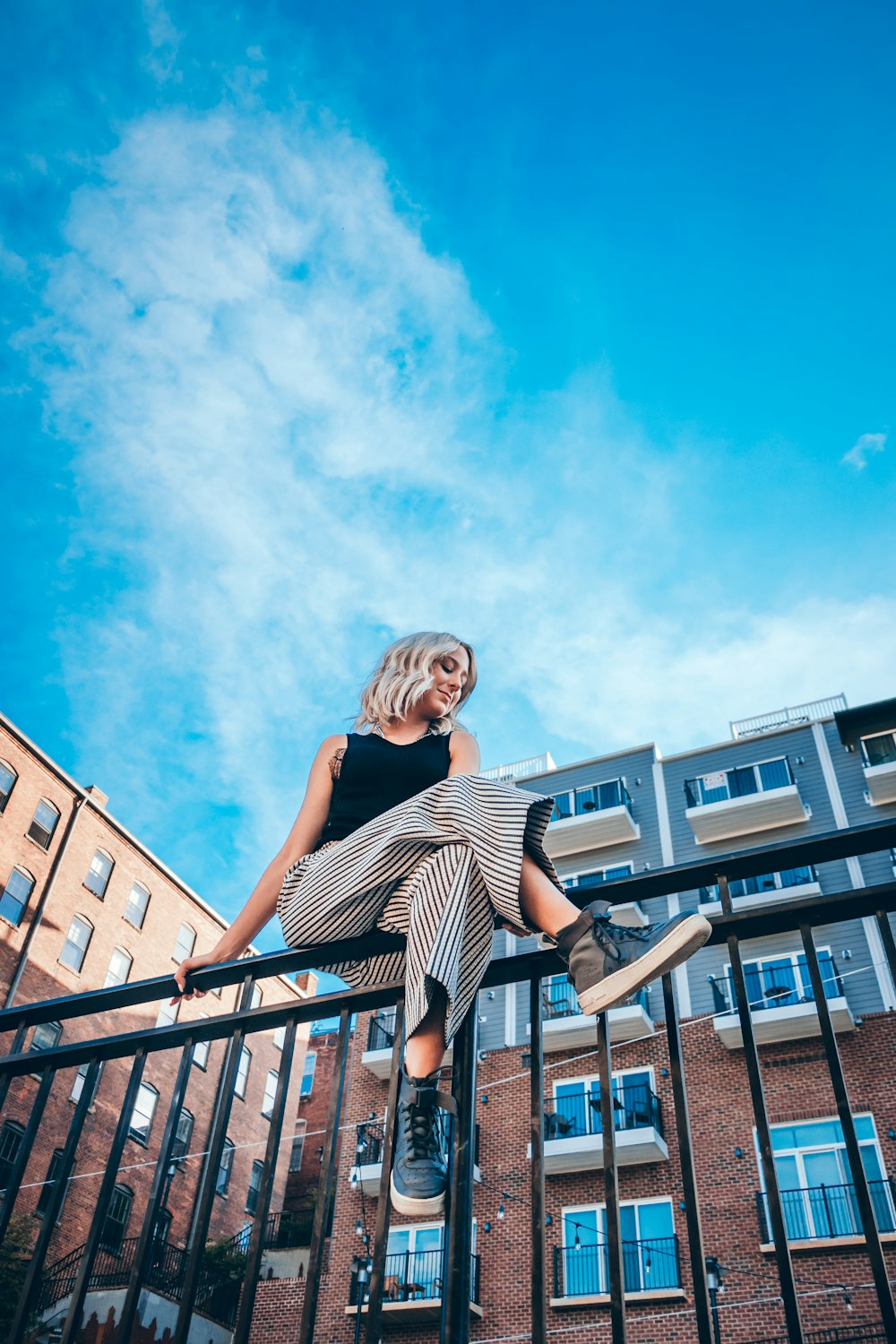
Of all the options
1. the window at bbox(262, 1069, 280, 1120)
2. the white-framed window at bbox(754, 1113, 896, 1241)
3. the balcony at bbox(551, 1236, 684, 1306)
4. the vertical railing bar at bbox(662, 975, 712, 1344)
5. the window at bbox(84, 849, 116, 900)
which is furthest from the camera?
the window at bbox(262, 1069, 280, 1120)

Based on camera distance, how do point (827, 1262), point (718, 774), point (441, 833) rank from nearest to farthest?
point (441, 833) → point (827, 1262) → point (718, 774)

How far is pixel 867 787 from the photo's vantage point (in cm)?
2322

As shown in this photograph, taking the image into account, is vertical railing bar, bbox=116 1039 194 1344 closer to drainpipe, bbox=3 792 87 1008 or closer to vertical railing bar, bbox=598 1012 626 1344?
vertical railing bar, bbox=598 1012 626 1344

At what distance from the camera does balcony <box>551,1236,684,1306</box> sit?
17.3 m

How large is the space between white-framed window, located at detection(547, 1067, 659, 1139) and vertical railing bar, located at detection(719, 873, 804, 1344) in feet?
59.1

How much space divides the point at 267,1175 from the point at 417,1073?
1.82ft

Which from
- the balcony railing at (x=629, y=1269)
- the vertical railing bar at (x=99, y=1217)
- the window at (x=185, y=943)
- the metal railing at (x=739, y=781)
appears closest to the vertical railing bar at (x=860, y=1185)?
the vertical railing bar at (x=99, y=1217)

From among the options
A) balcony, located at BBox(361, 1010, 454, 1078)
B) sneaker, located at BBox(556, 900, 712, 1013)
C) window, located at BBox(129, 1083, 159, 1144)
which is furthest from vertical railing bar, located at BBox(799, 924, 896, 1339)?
window, located at BBox(129, 1083, 159, 1144)

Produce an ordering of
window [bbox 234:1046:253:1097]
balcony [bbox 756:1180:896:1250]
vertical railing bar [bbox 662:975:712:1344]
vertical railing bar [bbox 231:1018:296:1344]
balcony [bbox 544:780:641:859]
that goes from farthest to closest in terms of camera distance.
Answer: window [bbox 234:1046:253:1097], balcony [bbox 544:780:641:859], balcony [bbox 756:1180:896:1250], vertical railing bar [bbox 231:1018:296:1344], vertical railing bar [bbox 662:975:712:1344]

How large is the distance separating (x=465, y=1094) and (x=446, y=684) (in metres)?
1.47

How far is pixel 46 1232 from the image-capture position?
2.50 metres

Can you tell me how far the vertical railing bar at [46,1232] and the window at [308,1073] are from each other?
31.9 metres

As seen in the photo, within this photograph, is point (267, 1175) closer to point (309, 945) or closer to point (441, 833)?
point (309, 945)

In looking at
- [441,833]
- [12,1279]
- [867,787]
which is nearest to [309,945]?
[441,833]
